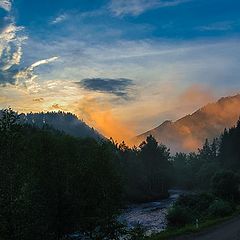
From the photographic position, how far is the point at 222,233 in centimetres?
3828

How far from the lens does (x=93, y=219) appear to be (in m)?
33.2

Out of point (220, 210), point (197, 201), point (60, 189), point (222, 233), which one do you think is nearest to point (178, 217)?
point (220, 210)

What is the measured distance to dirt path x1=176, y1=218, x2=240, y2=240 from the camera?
3559cm

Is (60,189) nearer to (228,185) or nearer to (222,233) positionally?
(222,233)

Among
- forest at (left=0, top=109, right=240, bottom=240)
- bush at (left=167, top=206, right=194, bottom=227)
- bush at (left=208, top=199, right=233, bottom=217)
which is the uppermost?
forest at (left=0, top=109, right=240, bottom=240)

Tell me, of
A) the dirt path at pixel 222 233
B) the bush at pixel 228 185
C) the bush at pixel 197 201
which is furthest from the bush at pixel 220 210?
the bush at pixel 228 185

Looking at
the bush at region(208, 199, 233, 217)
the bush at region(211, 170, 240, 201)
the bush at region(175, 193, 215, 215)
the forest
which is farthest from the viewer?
the bush at region(211, 170, 240, 201)

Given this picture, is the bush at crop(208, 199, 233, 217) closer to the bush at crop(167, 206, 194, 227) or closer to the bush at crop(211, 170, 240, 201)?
the bush at crop(167, 206, 194, 227)

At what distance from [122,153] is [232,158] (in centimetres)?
3972

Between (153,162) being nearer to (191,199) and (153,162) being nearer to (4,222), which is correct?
(191,199)

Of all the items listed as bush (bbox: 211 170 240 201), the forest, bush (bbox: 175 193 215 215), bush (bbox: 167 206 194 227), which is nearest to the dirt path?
the forest

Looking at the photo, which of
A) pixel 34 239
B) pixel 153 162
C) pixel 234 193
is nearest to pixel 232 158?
pixel 153 162

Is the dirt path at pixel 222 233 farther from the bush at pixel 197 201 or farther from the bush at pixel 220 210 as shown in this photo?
the bush at pixel 197 201

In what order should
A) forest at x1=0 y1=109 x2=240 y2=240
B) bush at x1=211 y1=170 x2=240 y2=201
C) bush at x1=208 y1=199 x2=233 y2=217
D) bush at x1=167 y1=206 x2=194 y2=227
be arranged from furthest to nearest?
bush at x1=211 y1=170 x2=240 y2=201 < bush at x1=208 y1=199 x2=233 y2=217 < bush at x1=167 y1=206 x2=194 y2=227 < forest at x1=0 y1=109 x2=240 y2=240
